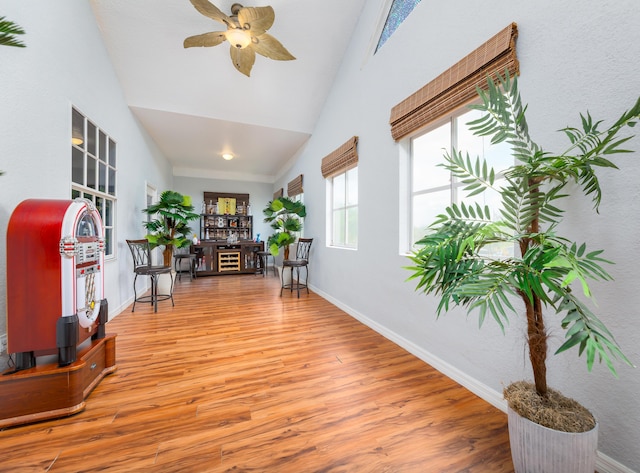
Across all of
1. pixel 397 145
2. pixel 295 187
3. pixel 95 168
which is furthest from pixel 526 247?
pixel 295 187

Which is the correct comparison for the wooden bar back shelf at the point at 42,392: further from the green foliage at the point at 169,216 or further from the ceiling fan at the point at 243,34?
the ceiling fan at the point at 243,34

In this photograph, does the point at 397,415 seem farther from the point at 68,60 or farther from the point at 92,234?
the point at 68,60

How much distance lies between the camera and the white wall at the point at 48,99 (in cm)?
165

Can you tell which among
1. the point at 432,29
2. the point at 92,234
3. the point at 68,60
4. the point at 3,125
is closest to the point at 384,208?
the point at 432,29

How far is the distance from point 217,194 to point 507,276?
739 centimetres

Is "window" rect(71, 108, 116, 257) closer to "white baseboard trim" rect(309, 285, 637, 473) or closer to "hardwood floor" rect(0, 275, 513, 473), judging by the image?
"hardwood floor" rect(0, 275, 513, 473)

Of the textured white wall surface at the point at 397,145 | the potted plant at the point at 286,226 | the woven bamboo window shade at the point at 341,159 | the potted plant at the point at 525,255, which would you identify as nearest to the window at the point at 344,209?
the woven bamboo window shade at the point at 341,159

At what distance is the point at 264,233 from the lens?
7.78 m

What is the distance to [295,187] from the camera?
545 centimetres

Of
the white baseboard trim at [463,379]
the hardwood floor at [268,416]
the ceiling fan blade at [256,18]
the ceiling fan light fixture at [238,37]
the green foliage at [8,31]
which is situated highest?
the ceiling fan blade at [256,18]

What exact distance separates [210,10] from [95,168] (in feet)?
6.64

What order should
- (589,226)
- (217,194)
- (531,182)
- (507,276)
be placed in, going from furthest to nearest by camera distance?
(217,194) → (589,226) → (531,182) → (507,276)

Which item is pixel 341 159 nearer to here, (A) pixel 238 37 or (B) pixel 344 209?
(B) pixel 344 209

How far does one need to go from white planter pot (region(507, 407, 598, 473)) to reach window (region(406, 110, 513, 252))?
1.04 m
